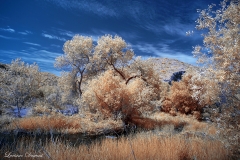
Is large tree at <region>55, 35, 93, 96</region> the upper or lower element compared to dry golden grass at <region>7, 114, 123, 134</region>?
upper

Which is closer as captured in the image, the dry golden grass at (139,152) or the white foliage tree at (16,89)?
the dry golden grass at (139,152)

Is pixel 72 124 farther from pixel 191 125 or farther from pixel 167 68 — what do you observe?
pixel 167 68

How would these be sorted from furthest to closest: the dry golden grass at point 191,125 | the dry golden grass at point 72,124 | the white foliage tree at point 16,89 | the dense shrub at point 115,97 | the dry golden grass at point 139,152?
the white foliage tree at point 16,89 → the dense shrub at point 115,97 → the dry golden grass at point 191,125 → the dry golden grass at point 72,124 → the dry golden grass at point 139,152

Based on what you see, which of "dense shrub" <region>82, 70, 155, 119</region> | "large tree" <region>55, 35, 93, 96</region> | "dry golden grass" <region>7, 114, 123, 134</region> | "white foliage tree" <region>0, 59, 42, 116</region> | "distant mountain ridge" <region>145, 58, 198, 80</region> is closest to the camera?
"dry golden grass" <region>7, 114, 123, 134</region>

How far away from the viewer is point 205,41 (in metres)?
6.97

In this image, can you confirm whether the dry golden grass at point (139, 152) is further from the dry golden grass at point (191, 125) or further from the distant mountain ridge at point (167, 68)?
the distant mountain ridge at point (167, 68)

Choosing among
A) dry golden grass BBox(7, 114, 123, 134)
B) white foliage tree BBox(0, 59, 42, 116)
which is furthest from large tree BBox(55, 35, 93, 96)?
dry golden grass BBox(7, 114, 123, 134)

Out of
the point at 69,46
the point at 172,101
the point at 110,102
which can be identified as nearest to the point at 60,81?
the point at 69,46

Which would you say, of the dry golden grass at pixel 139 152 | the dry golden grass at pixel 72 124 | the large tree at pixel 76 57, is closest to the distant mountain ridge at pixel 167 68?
the large tree at pixel 76 57

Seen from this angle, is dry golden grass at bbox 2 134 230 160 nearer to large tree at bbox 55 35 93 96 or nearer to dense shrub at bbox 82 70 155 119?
dense shrub at bbox 82 70 155 119

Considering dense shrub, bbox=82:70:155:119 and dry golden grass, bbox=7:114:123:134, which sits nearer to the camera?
dry golden grass, bbox=7:114:123:134

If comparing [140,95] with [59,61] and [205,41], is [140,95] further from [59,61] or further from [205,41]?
[59,61]

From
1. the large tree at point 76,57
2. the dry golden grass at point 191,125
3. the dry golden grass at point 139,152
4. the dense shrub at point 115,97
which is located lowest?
the dry golden grass at point 191,125

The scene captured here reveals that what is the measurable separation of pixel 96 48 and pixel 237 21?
591 inches
